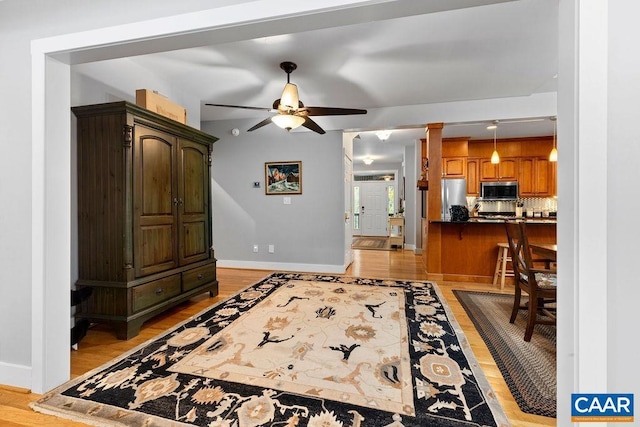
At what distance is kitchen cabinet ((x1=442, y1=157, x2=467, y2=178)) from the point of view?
598 cm

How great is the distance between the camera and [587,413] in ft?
2.89

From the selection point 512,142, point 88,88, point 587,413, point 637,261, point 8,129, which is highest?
point 512,142

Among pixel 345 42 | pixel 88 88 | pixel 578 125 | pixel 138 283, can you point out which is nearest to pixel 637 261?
pixel 578 125

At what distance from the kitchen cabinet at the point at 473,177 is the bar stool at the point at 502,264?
2.80 m

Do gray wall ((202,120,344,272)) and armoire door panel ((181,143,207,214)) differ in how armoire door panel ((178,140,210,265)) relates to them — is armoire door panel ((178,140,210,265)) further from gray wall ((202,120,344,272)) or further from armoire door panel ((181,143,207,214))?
gray wall ((202,120,344,272))

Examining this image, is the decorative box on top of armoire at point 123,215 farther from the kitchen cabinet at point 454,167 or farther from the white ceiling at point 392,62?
the kitchen cabinet at point 454,167

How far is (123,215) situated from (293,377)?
187cm

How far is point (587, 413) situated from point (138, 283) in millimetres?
2811

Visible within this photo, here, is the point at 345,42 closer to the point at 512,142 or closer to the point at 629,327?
the point at 629,327

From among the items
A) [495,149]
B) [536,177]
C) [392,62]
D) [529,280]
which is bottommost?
[529,280]

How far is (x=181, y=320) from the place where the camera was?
2.67 meters

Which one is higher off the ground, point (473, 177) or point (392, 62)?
point (392, 62)

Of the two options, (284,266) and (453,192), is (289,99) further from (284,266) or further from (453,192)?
(453,192)

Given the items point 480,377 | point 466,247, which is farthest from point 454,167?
point 480,377
